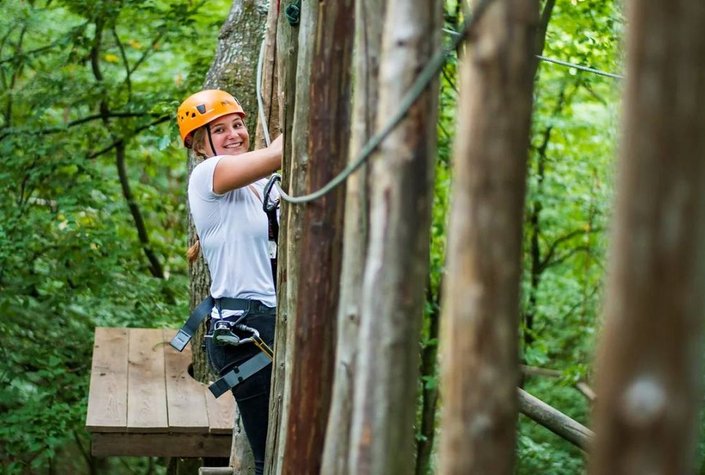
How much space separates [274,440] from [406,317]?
1.31 meters

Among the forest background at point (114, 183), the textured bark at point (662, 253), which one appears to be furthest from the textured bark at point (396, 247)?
the forest background at point (114, 183)

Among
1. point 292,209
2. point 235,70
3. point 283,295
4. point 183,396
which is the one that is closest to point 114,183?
point 235,70

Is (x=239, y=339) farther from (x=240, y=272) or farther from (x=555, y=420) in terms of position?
(x=555, y=420)

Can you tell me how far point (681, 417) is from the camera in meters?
1.78

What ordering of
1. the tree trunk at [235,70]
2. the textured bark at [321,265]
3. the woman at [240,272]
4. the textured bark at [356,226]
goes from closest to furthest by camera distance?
the textured bark at [356,226] → the textured bark at [321,265] → the woman at [240,272] → the tree trunk at [235,70]

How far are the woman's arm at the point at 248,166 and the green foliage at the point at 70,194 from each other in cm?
382

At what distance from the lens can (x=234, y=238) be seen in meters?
4.15

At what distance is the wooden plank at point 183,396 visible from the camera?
211 inches

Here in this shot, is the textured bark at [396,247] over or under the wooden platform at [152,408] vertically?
over

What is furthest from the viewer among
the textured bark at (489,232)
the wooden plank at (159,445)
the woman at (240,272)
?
the wooden plank at (159,445)

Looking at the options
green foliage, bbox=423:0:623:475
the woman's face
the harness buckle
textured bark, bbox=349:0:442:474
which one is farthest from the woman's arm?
green foliage, bbox=423:0:623:475

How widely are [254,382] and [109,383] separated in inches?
76.1

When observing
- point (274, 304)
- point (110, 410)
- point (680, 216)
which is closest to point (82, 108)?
point (110, 410)

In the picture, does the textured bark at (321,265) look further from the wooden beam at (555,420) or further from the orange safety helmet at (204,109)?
the wooden beam at (555,420)
